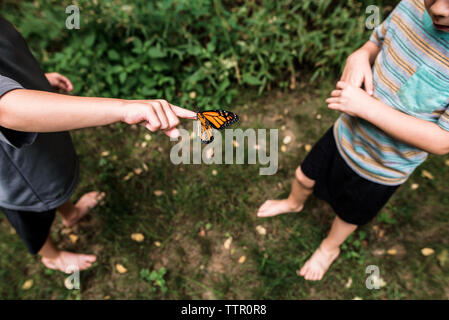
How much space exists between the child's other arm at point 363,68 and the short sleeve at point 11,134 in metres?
1.41

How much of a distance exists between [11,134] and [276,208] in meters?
2.02

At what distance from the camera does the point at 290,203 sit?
8.08 feet

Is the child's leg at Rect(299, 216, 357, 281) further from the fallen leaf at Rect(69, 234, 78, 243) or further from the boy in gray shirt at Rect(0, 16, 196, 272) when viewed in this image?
the fallen leaf at Rect(69, 234, 78, 243)

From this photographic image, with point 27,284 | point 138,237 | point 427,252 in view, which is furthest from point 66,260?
point 427,252

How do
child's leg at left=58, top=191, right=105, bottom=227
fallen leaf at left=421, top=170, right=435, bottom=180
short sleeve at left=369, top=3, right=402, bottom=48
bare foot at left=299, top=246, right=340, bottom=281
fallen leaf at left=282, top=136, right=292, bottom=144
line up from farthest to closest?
fallen leaf at left=282, top=136, right=292, bottom=144, fallen leaf at left=421, top=170, right=435, bottom=180, child's leg at left=58, top=191, right=105, bottom=227, bare foot at left=299, top=246, right=340, bottom=281, short sleeve at left=369, top=3, right=402, bottom=48

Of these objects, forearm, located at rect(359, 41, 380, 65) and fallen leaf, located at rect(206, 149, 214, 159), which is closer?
forearm, located at rect(359, 41, 380, 65)

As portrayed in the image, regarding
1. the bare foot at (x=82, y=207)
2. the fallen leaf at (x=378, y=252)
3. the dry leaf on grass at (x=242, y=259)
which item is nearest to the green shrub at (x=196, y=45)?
the bare foot at (x=82, y=207)

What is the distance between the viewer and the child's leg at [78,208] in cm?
238

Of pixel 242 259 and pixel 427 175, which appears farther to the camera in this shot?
pixel 427 175

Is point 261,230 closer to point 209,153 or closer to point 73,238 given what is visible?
point 209,153

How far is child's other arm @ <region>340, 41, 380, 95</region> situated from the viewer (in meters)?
1.36

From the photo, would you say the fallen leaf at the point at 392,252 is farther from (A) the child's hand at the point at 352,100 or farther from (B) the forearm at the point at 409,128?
(A) the child's hand at the point at 352,100
